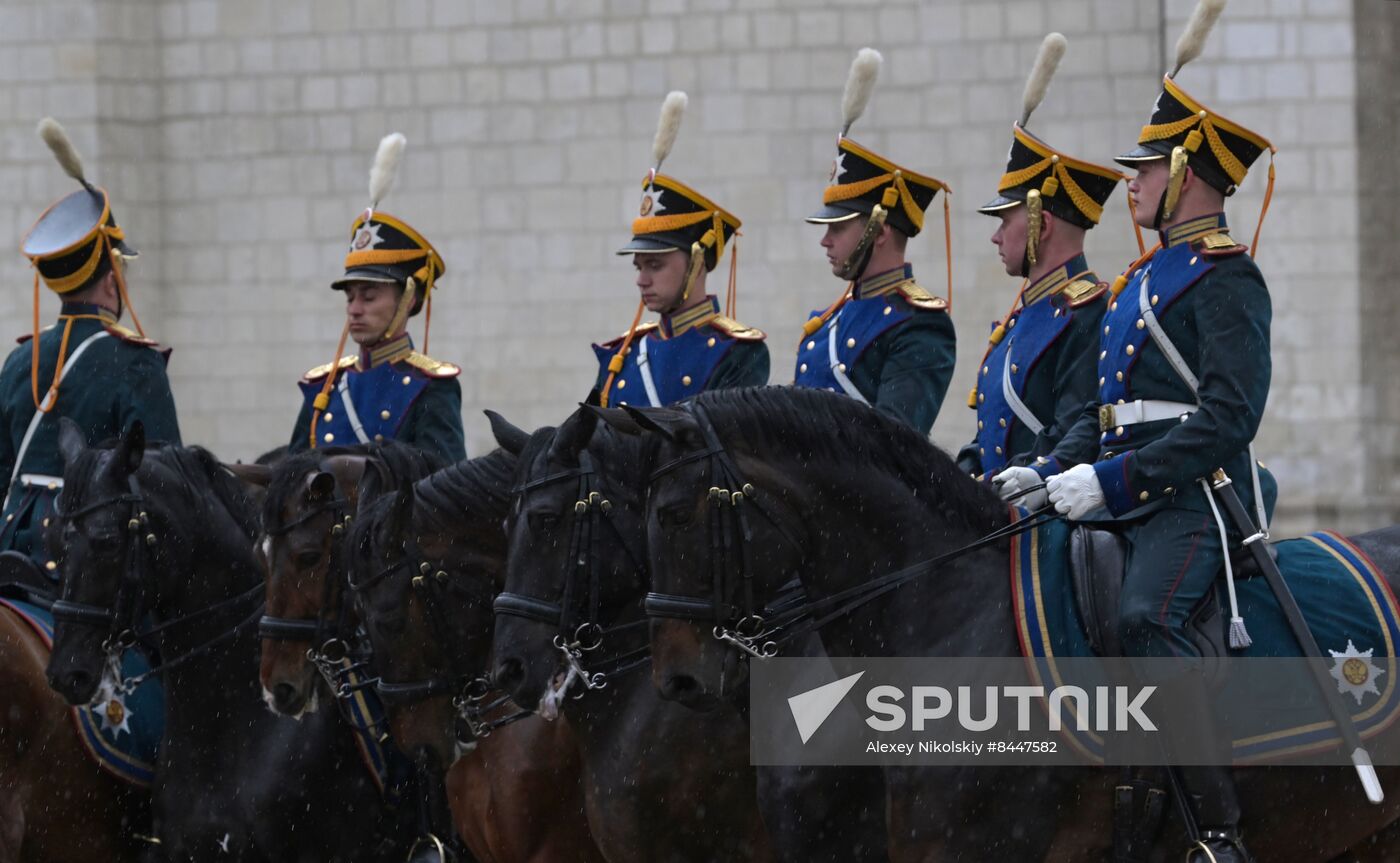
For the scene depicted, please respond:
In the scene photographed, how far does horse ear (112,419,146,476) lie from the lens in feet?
22.7

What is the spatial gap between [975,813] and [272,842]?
103 inches

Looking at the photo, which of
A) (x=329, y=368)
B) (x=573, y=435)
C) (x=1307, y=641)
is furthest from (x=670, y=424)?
(x=329, y=368)

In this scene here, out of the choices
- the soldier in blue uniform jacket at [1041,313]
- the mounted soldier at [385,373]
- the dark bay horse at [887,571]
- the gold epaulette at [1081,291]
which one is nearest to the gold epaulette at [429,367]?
the mounted soldier at [385,373]

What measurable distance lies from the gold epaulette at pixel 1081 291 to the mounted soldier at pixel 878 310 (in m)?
0.53

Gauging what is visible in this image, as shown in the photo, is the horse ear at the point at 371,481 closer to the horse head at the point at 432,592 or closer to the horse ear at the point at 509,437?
the horse head at the point at 432,592

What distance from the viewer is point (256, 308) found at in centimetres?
1480

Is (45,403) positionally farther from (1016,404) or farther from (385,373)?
(1016,404)

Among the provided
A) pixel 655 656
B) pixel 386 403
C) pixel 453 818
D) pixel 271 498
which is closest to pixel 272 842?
pixel 453 818

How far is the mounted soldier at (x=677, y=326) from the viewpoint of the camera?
7.28 metres

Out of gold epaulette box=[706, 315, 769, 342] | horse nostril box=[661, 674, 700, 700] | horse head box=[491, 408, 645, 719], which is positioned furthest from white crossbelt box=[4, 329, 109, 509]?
horse nostril box=[661, 674, 700, 700]

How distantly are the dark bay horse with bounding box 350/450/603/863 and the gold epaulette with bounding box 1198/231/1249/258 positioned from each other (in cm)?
206

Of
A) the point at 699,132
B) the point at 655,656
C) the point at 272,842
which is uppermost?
the point at 699,132

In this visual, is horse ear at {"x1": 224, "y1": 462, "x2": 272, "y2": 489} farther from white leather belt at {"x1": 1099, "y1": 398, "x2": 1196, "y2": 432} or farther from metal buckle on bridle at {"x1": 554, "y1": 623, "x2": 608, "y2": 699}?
white leather belt at {"x1": 1099, "y1": 398, "x2": 1196, "y2": 432}

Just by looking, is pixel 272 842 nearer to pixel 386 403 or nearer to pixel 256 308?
pixel 386 403
